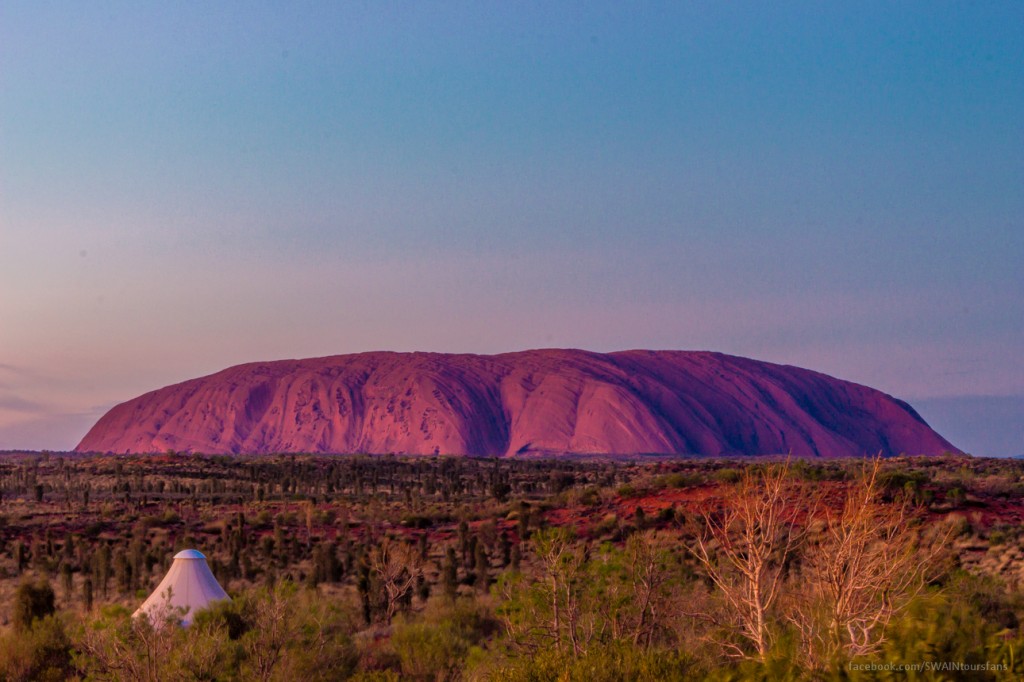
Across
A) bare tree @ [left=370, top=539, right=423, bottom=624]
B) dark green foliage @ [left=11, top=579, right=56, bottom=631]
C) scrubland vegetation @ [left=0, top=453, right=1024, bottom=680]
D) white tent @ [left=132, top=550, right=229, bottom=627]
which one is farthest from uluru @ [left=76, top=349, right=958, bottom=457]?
dark green foliage @ [left=11, top=579, right=56, bottom=631]

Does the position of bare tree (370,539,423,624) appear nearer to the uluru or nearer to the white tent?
the white tent

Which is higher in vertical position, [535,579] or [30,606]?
[535,579]

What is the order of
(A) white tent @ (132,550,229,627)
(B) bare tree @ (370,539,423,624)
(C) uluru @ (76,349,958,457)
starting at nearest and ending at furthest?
(A) white tent @ (132,550,229,627) < (B) bare tree @ (370,539,423,624) < (C) uluru @ (76,349,958,457)

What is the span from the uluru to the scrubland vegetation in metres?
65.2

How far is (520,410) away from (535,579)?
374 ft

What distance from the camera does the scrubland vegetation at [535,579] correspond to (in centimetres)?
1076

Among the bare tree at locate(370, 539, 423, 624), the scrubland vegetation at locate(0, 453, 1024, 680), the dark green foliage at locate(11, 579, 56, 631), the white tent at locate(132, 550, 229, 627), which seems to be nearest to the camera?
the scrubland vegetation at locate(0, 453, 1024, 680)

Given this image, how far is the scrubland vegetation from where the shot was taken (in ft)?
35.3

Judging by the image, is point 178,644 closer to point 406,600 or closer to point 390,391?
point 406,600

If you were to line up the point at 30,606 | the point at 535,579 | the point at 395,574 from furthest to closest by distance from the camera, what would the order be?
1. the point at 395,574
2. the point at 535,579
3. the point at 30,606

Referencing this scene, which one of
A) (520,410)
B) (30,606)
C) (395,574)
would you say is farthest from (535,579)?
(520,410)

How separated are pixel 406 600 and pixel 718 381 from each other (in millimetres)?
127301

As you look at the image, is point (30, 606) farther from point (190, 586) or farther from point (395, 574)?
point (395, 574)

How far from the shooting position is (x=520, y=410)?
5325 inches
